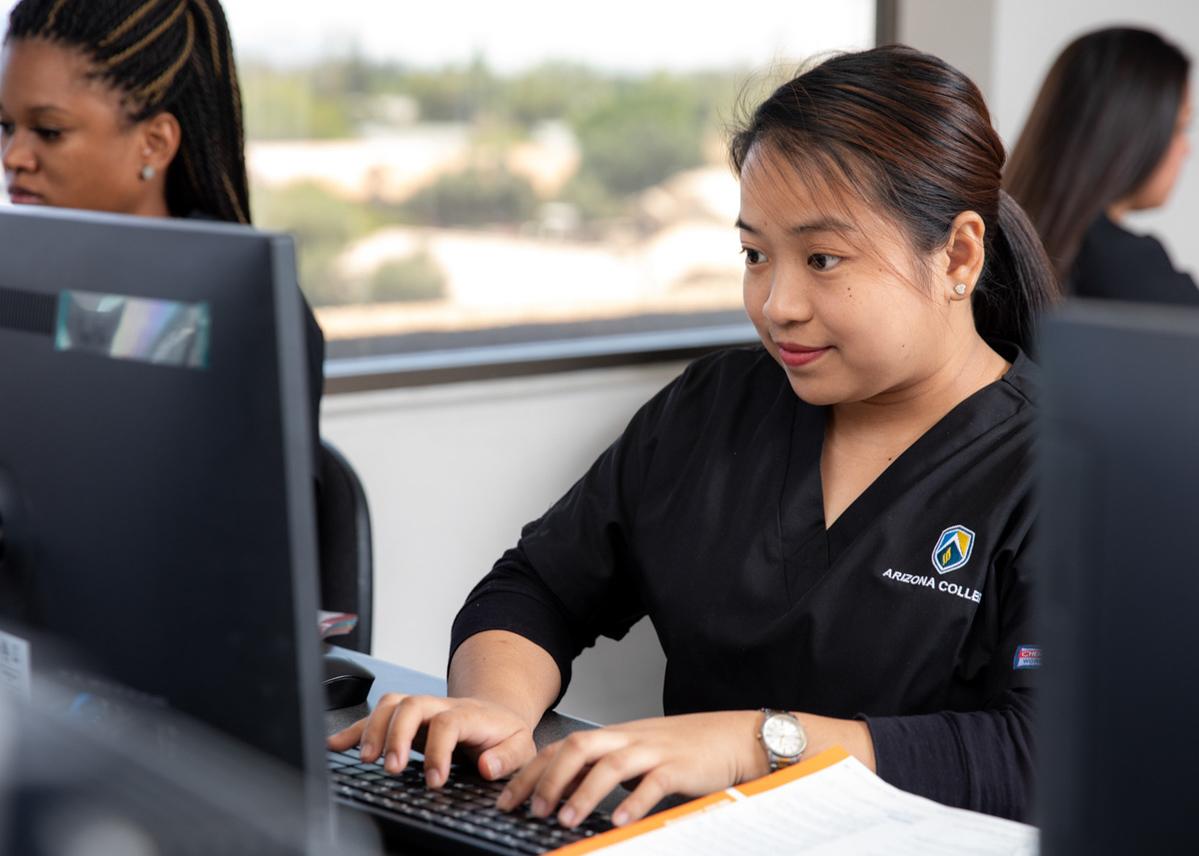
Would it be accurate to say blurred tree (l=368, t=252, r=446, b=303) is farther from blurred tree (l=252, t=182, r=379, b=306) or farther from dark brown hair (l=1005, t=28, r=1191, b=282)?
dark brown hair (l=1005, t=28, r=1191, b=282)

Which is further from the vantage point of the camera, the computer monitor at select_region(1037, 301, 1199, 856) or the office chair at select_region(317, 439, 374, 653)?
the office chair at select_region(317, 439, 374, 653)

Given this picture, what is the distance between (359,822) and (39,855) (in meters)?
0.51

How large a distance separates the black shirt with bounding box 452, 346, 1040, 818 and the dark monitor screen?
571 mm

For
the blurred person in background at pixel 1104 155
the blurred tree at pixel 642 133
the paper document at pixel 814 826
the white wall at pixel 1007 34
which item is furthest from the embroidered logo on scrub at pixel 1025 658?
the white wall at pixel 1007 34

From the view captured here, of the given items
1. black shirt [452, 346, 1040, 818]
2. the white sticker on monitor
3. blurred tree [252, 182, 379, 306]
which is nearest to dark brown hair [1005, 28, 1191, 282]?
blurred tree [252, 182, 379, 306]

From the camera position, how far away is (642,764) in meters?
1.03

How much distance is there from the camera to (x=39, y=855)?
502 millimetres

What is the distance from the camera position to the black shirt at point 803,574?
48.5 inches

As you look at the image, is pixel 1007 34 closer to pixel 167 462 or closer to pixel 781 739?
pixel 781 739

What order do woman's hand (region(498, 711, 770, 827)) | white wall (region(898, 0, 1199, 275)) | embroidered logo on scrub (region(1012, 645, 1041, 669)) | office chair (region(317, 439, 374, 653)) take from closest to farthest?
1. woman's hand (region(498, 711, 770, 827))
2. embroidered logo on scrub (region(1012, 645, 1041, 669))
3. office chair (region(317, 439, 374, 653))
4. white wall (region(898, 0, 1199, 275))

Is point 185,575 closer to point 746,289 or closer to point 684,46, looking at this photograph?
point 746,289

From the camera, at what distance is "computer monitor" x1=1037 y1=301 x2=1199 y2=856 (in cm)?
50

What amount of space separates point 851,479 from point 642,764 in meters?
0.47

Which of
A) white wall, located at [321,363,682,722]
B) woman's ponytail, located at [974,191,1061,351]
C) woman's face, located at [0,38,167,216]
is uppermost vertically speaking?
woman's face, located at [0,38,167,216]
